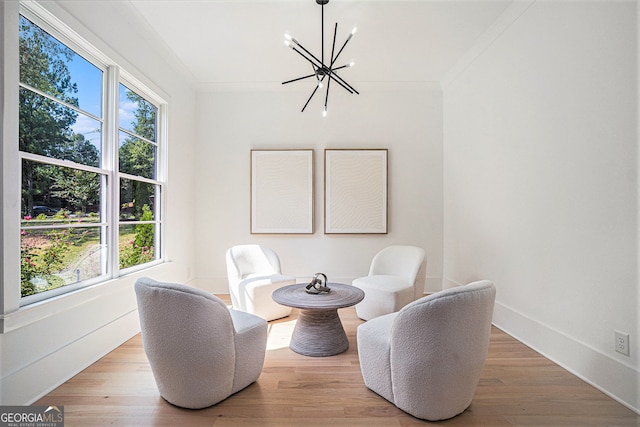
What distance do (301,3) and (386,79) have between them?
1.95m

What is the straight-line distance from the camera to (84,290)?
2383 millimetres

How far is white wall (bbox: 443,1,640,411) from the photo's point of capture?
6.44 ft

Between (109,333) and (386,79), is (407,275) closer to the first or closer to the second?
(386,79)

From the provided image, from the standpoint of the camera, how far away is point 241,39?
3.42 m

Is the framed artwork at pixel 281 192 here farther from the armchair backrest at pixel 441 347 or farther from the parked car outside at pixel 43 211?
the armchair backrest at pixel 441 347

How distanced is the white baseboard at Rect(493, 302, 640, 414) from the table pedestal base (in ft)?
5.27

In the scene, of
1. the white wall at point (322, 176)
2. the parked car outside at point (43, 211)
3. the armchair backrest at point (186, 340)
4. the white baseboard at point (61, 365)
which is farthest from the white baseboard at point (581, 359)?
the parked car outside at point (43, 211)

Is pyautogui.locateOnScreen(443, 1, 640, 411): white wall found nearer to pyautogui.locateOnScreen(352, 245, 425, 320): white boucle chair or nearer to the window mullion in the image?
pyautogui.locateOnScreen(352, 245, 425, 320): white boucle chair

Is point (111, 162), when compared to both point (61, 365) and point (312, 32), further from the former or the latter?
point (312, 32)

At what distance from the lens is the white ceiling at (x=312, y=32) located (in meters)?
2.88

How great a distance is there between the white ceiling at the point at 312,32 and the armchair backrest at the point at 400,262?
7.56 ft

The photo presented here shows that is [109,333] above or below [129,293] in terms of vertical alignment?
below

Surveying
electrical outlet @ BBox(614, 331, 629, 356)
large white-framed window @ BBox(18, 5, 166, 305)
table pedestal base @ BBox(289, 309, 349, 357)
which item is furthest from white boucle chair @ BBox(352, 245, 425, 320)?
large white-framed window @ BBox(18, 5, 166, 305)

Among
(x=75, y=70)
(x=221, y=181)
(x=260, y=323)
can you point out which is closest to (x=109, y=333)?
(x=260, y=323)
